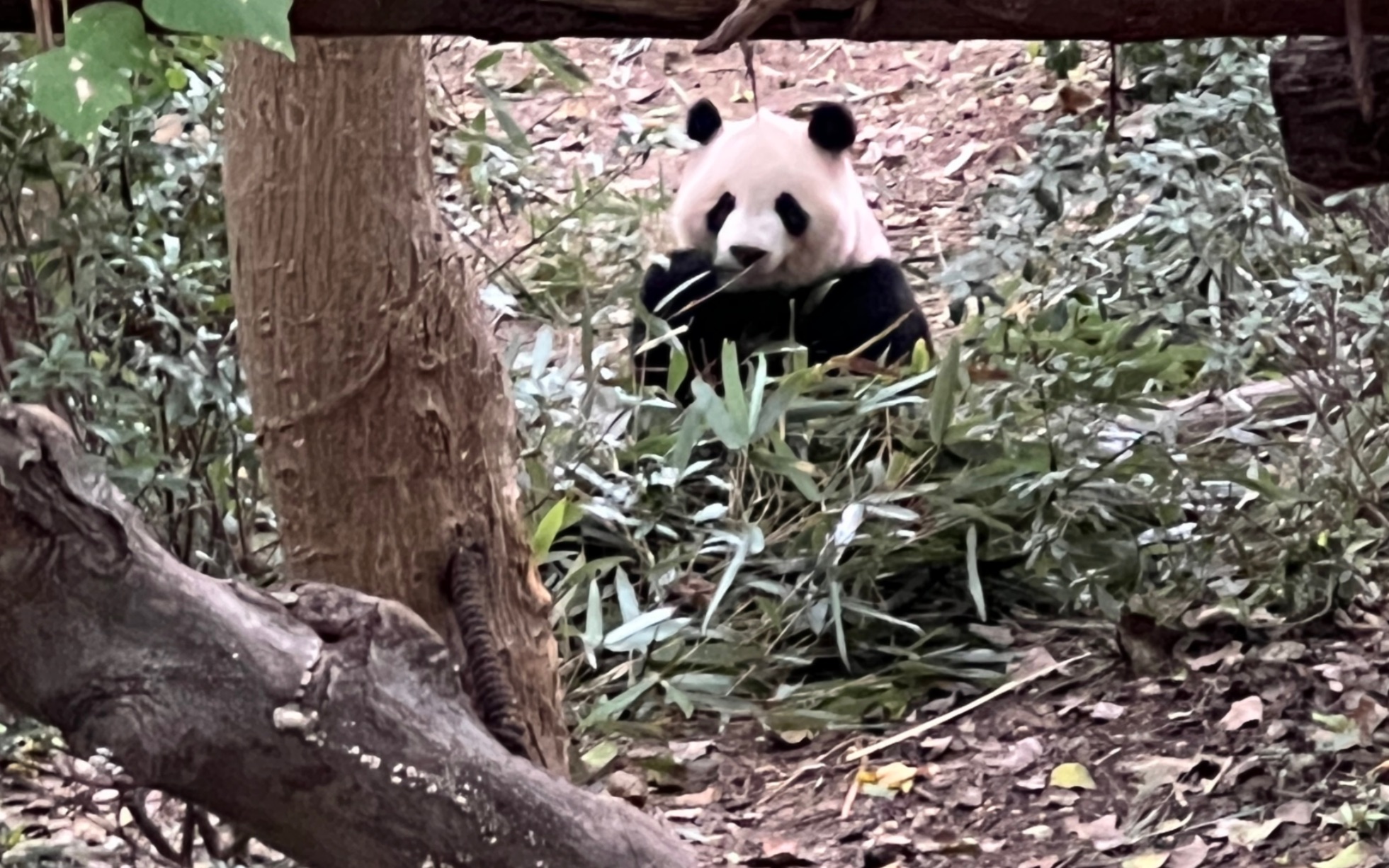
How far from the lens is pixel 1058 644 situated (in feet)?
9.64

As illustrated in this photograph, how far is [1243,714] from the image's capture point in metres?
2.53

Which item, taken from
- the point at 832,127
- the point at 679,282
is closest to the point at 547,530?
the point at 679,282

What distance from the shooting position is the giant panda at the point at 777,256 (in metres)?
3.91

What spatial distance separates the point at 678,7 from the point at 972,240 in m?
3.59

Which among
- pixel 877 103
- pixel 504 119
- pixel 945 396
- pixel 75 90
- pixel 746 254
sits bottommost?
pixel 945 396

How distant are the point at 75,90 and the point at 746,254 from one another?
305 centimetres

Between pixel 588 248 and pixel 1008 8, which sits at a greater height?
pixel 1008 8

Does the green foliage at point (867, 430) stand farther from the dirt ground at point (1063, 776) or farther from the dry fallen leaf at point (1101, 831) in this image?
the dry fallen leaf at point (1101, 831)

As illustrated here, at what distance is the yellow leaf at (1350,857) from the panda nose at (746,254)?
2.07 m

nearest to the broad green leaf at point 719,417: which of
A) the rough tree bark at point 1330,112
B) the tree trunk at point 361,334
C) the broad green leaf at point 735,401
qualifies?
the broad green leaf at point 735,401

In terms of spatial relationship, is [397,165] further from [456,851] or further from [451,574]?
[456,851]

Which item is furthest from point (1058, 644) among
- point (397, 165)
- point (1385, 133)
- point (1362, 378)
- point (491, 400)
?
point (1385, 133)

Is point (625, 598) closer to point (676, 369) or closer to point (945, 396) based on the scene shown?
point (676, 369)

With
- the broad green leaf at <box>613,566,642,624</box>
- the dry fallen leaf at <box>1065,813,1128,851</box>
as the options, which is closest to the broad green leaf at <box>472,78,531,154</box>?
the broad green leaf at <box>613,566,642,624</box>
